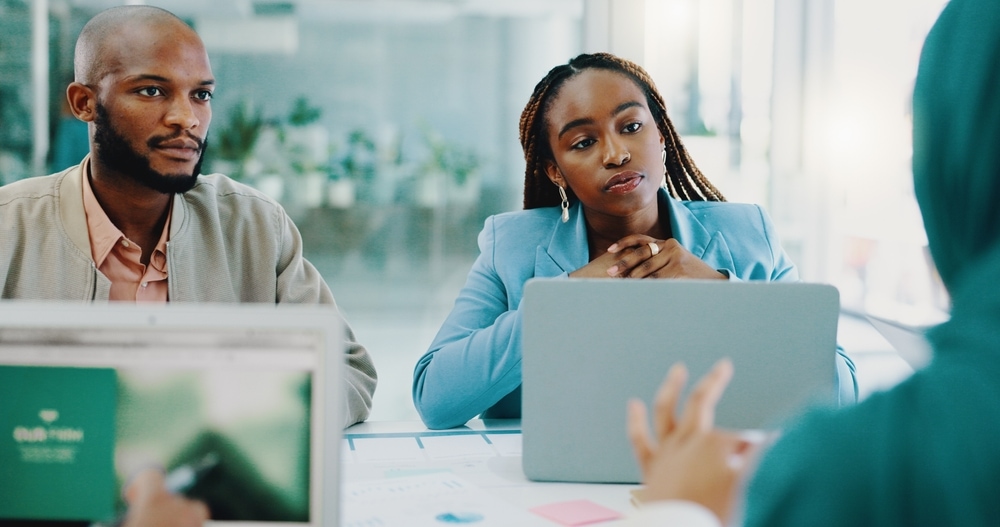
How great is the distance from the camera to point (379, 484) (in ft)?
3.80

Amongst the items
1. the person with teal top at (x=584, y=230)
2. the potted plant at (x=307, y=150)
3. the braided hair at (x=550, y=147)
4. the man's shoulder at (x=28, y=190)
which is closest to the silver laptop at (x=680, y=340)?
the person with teal top at (x=584, y=230)

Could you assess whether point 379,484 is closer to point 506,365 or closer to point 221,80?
point 506,365

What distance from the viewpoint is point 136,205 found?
67.8 inches

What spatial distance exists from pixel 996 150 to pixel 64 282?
1.56m

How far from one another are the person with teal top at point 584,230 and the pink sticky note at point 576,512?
0.46 metres

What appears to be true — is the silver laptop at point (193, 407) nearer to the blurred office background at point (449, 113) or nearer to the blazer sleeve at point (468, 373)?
the blazer sleeve at point (468, 373)

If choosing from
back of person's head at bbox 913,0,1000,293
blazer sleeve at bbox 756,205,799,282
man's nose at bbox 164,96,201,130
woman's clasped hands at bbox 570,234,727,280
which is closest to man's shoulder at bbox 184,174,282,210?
man's nose at bbox 164,96,201,130

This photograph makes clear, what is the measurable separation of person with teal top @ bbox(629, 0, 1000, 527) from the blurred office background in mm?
2310

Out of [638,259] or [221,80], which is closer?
Answer: [638,259]

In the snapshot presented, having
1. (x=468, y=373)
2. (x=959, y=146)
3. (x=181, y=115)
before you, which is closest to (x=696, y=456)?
(x=959, y=146)

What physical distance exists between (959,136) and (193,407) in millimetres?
742

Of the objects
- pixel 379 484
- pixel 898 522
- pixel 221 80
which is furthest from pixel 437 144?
pixel 898 522

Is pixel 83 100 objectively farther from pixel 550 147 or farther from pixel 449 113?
pixel 449 113

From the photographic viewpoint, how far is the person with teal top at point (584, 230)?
5.13 feet
